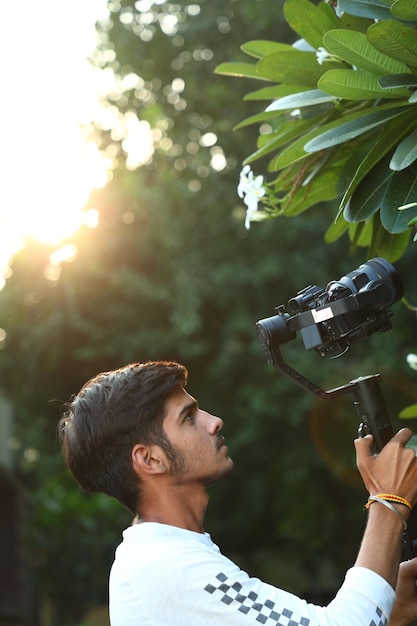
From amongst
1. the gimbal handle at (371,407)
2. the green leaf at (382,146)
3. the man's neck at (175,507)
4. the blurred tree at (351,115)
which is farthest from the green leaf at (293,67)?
the man's neck at (175,507)

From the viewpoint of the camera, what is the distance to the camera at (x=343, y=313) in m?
1.80

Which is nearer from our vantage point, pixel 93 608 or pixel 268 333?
pixel 268 333

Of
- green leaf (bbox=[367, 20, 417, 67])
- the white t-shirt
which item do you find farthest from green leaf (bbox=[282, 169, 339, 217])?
the white t-shirt

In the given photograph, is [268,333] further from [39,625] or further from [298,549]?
[39,625]

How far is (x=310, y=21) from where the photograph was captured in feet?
7.40

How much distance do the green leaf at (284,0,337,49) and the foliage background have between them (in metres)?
8.16

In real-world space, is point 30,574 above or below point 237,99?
below

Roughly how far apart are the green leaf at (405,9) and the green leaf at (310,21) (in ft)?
1.23

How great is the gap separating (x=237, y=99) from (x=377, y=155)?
9.20 meters

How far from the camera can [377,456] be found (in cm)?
176

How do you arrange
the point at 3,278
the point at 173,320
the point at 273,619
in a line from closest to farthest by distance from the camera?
the point at 273,619
the point at 173,320
the point at 3,278

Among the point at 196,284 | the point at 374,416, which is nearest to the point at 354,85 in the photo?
the point at 374,416

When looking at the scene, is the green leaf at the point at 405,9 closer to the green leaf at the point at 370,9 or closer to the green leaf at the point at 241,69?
the green leaf at the point at 370,9

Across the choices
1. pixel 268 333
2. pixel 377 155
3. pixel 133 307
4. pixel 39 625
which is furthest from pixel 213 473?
pixel 39 625
